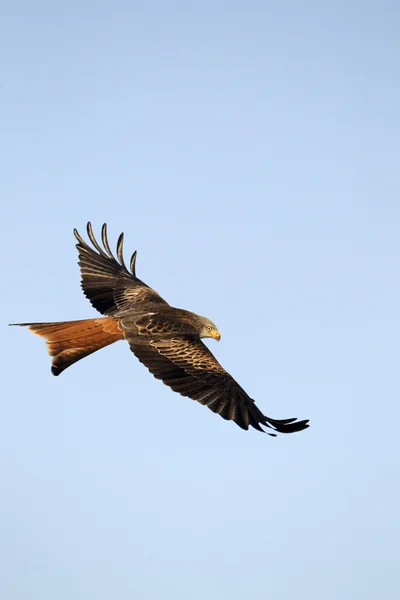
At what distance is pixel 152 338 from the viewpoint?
663 inches

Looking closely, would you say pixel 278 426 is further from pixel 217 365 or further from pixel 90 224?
pixel 90 224

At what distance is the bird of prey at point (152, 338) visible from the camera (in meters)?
15.3

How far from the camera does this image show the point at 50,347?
56.4 feet

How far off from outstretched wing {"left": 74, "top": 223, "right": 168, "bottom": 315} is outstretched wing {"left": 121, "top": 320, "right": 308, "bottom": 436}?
62.6 inches

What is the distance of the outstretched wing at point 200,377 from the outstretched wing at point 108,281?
5.22 feet

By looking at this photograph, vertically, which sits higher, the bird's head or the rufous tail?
the bird's head

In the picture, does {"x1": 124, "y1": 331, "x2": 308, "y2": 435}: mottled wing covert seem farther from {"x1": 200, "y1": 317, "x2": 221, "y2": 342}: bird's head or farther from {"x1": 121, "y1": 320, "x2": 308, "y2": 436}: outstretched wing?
{"x1": 200, "y1": 317, "x2": 221, "y2": 342}: bird's head

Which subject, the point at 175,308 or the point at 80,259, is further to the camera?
the point at 80,259

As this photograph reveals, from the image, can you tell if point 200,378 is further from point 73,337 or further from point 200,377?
point 73,337

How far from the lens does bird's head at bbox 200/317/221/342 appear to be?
17.9m

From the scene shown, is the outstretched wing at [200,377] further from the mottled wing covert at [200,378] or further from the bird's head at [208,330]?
the bird's head at [208,330]

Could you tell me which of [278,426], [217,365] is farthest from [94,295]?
[278,426]

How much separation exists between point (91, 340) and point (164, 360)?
62.1 inches

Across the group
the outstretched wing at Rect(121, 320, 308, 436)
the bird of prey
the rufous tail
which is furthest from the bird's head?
the rufous tail
